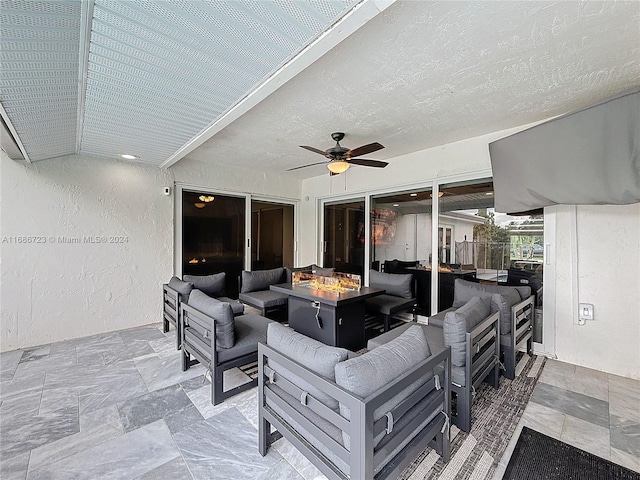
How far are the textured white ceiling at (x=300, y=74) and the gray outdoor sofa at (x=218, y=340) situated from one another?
1.74 metres

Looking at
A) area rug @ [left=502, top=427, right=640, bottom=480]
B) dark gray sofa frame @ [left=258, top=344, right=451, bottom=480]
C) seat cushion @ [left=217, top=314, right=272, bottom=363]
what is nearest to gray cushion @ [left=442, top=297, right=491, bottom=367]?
dark gray sofa frame @ [left=258, top=344, right=451, bottom=480]

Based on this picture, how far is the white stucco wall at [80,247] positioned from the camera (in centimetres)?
331

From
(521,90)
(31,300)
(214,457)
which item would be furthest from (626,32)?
(31,300)

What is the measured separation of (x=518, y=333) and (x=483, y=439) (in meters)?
1.34

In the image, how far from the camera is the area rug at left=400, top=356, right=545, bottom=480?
5.16 ft

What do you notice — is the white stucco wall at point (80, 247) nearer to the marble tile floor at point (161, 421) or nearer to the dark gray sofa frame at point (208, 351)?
the marble tile floor at point (161, 421)

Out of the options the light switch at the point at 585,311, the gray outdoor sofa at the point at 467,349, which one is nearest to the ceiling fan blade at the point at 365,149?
the gray outdoor sofa at the point at 467,349

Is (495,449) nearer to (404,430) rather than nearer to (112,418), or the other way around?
(404,430)

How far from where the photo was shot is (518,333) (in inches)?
108

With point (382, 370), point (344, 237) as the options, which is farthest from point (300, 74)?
point (344, 237)

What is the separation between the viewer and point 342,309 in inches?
123

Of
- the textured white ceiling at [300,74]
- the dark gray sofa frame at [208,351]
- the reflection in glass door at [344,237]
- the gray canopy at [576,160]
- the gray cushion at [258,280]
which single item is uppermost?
the textured white ceiling at [300,74]

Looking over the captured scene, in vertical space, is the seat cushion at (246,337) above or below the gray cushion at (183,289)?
below

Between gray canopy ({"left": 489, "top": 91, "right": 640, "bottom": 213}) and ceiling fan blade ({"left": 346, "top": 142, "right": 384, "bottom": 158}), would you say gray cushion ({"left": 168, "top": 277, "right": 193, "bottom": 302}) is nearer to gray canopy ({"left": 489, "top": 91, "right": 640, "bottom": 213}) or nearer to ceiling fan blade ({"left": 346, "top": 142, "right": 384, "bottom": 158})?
ceiling fan blade ({"left": 346, "top": 142, "right": 384, "bottom": 158})
